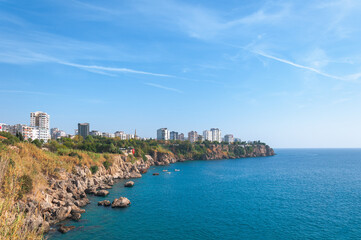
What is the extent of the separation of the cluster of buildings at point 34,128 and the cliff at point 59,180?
62705mm

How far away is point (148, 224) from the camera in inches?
1228

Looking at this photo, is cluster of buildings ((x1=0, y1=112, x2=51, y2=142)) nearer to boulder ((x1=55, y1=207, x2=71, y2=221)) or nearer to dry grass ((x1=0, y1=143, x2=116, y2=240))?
dry grass ((x1=0, y1=143, x2=116, y2=240))

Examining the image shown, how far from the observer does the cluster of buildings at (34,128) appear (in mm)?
132625

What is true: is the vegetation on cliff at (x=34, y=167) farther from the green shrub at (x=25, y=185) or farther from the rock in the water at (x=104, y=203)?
the rock in the water at (x=104, y=203)

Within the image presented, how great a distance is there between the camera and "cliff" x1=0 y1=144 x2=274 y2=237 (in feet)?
91.9

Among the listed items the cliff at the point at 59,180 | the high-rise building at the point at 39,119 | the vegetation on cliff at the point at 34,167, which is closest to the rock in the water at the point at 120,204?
the cliff at the point at 59,180

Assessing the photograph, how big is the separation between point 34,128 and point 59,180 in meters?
122

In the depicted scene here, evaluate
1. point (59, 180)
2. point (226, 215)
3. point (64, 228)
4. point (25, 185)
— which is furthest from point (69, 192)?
point (226, 215)

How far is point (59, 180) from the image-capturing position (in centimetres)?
4125

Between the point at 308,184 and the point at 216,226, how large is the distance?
4343 cm

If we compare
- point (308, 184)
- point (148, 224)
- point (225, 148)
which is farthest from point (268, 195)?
point (225, 148)

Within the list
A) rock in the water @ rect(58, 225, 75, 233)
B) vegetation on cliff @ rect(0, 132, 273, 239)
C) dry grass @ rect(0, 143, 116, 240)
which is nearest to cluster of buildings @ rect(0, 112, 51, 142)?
vegetation on cliff @ rect(0, 132, 273, 239)

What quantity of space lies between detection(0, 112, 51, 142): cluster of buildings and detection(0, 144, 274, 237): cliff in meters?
62.7

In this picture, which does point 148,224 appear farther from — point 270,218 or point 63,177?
point 63,177
